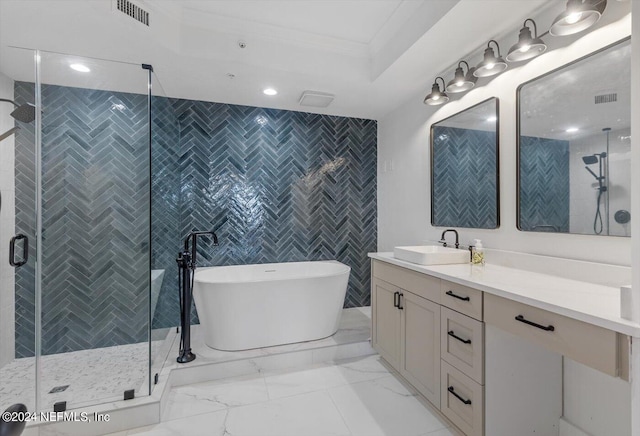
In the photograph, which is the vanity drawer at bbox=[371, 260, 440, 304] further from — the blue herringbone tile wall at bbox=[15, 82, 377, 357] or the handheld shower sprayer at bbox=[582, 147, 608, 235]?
the blue herringbone tile wall at bbox=[15, 82, 377, 357]

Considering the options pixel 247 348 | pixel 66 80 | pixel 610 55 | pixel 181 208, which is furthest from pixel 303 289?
pixel 66 80

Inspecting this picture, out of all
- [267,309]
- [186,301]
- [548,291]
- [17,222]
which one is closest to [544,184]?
[548,291]

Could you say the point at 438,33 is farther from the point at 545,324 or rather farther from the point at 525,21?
the point at 545,324

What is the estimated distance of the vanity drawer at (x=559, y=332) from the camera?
3.06 ft

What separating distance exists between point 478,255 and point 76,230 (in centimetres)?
326

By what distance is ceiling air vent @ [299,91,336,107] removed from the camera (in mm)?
2844

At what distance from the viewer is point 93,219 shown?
8.25ft

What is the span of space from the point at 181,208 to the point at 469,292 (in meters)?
2.84

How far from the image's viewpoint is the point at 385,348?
2.32 m

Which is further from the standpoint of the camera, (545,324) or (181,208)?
(181,208)

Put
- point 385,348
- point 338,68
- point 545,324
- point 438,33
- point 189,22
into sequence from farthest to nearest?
point 338,68 → point 385,348 → point 189,22 → point 438,33 → point 545,324

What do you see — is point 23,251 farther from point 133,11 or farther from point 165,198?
point 133,11

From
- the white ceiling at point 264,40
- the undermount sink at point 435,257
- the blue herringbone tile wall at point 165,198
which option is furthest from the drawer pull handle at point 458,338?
the blue herringbone tile wall at point 165,198

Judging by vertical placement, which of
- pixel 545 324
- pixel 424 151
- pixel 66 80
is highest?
pixel 66 80
